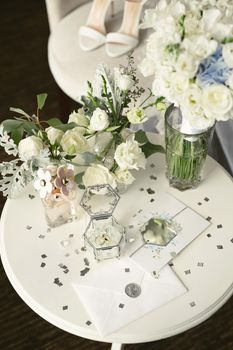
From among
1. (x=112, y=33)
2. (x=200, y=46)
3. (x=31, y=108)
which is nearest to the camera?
(x=200, y=46)

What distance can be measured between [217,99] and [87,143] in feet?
1.15

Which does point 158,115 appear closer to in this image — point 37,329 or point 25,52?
point 37,329

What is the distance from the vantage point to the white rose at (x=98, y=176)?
1.19 metres

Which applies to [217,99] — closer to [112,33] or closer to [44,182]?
[44,182]

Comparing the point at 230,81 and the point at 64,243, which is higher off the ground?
the point at 230,81

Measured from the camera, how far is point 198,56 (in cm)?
94

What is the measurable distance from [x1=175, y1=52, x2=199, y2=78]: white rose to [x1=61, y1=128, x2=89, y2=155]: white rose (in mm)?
317

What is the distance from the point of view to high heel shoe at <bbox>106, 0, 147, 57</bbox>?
5.49 ft

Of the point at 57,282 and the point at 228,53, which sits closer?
the point at 228,53

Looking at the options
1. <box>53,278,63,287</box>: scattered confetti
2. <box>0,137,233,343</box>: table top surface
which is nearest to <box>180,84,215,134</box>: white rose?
<box>0,137,233,343</box>: table top surface

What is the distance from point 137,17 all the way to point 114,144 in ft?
2.11

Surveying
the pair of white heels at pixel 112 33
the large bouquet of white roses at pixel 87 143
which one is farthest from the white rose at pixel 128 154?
the pair of white heels at pixel 112 33

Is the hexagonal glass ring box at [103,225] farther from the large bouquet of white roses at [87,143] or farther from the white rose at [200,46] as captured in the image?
the white rose at [200,46]

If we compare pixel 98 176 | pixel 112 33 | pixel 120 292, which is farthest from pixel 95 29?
pixel 120 292
